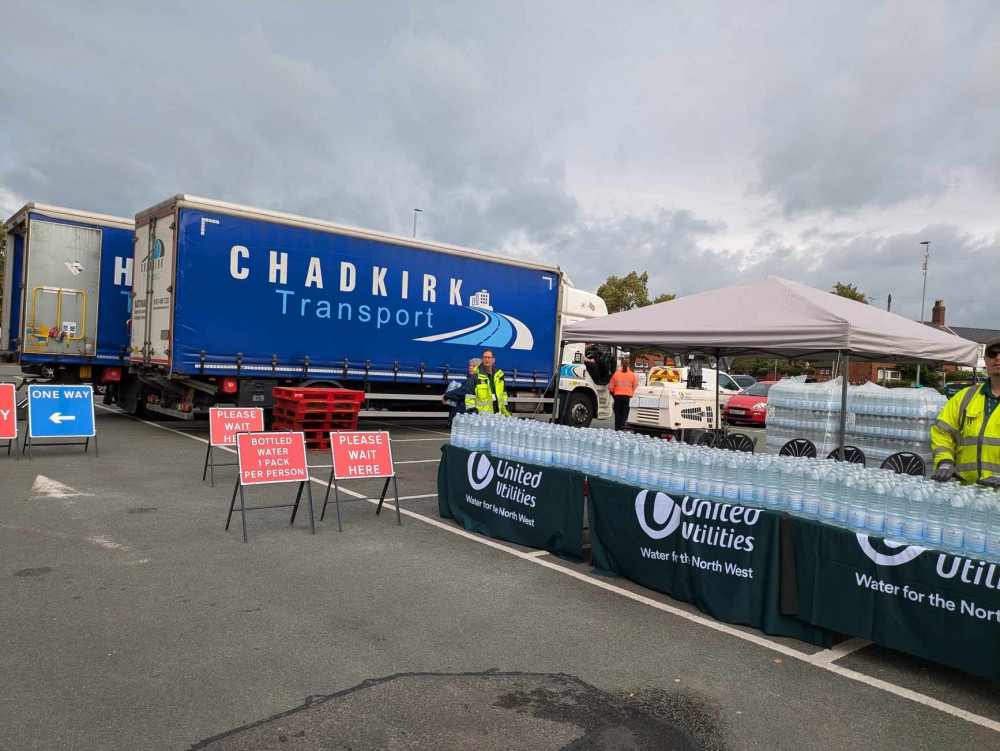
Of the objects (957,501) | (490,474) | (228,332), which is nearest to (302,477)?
(490,474)

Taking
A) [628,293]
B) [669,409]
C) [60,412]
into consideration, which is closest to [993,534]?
[669,409]

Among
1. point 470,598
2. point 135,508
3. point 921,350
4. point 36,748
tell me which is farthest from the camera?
point 921,350

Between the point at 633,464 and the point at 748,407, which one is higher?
the point at 748,407

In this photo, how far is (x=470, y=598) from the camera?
5.21 metres

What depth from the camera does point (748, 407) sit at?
2072 cm

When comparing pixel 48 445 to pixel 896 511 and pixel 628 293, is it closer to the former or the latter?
pixel 896 511

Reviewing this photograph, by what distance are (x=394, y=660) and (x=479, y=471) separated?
315 centimetres

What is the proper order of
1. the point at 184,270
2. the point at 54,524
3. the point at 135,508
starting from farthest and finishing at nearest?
the point at 184,270 → the point at 135,508 → the point at 54,524

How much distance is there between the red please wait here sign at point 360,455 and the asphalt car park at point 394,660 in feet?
2.28

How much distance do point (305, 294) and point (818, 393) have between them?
882 centimetres

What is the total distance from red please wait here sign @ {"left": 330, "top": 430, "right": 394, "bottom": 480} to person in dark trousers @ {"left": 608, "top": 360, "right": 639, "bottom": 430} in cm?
829

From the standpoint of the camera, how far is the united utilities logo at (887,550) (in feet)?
13.6

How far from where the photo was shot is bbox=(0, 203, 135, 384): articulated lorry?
12922 mm

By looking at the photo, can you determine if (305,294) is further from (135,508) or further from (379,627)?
(379,627)
